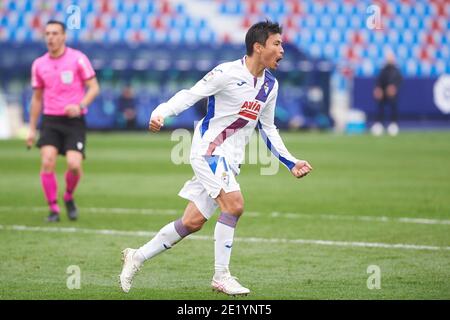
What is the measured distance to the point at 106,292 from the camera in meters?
7.45

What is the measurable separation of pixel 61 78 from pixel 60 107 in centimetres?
35

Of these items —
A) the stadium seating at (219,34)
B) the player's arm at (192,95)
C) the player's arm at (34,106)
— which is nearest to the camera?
the player's arm at (192,95)

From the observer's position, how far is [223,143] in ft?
24.9

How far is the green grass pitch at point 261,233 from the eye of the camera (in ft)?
25.4

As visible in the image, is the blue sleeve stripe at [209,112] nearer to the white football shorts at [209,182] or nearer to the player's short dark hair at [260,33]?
the white football shorts at [209,182]

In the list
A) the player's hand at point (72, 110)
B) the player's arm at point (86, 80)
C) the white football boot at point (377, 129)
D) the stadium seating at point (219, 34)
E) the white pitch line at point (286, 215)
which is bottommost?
the white pitch line at point (286, 215)

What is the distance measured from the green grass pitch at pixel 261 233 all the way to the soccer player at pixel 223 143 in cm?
33

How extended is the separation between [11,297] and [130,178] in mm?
10112

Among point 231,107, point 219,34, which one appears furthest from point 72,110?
point 219,34

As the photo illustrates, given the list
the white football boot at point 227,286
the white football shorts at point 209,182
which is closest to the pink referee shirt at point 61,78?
the white football shorts at point 209,182

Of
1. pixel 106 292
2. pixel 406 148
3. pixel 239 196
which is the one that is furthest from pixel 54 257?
pixel 406 148

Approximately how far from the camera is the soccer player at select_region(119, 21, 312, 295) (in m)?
7.39

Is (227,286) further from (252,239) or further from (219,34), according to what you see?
(219,34)
